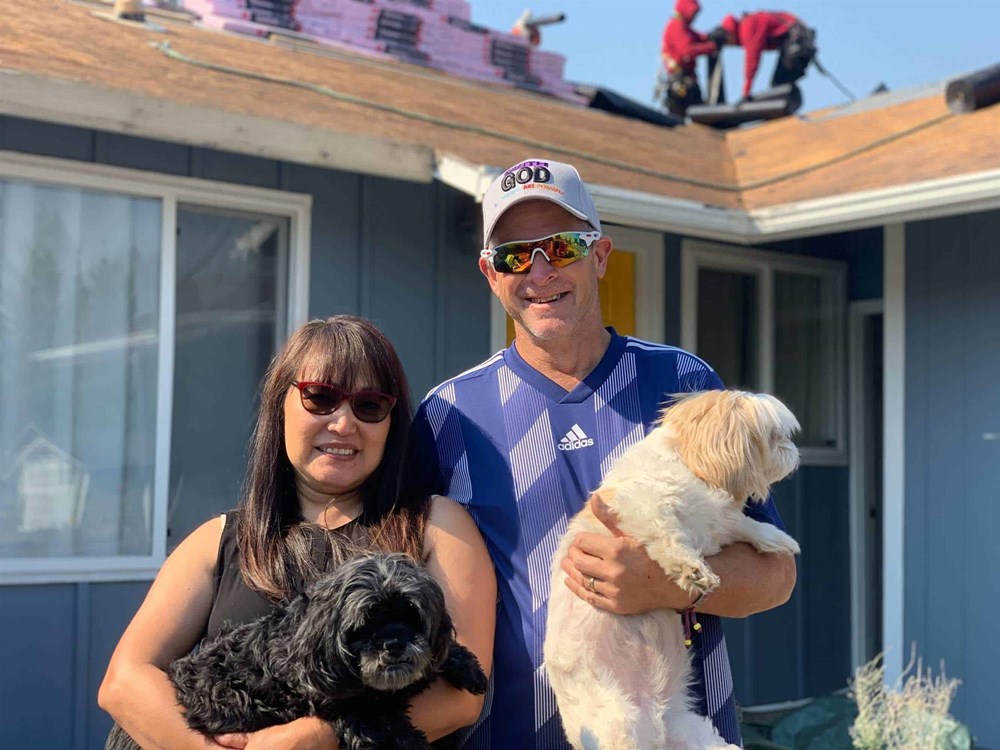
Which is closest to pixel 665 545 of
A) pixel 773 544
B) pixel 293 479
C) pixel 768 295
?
pixel 773 544

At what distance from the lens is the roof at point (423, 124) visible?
5.21 meters

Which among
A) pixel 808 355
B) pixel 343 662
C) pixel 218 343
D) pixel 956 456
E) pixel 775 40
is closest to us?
pixel 343 662

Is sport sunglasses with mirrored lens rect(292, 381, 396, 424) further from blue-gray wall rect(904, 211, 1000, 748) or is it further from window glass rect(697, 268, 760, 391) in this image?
window glass rect(697, 268, 760, 391)

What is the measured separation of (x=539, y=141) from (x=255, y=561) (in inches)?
203

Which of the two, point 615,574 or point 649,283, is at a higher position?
point 649,283

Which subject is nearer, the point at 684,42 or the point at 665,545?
the point at 665,545

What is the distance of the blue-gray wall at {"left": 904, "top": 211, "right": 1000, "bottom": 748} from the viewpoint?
6641 millimetres

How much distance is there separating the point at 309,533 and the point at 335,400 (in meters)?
0.31

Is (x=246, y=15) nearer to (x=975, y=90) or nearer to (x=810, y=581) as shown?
(x=975, y=90)

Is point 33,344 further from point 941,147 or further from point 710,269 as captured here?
point 941,147

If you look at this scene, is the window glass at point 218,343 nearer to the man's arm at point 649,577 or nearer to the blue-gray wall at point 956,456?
the man's arm at point 649,577

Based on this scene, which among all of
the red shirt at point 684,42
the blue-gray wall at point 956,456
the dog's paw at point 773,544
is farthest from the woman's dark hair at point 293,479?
the red shirt at point 684,42

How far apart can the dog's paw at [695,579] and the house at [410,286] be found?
356 centimetres

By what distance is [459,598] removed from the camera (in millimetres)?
2391
